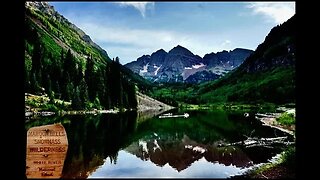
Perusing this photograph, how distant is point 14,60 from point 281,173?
1552 centimetres

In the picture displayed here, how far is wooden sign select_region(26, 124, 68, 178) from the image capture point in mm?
7902

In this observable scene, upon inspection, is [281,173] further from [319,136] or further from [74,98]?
[74,98]

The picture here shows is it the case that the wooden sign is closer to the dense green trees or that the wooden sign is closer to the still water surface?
the still water surface

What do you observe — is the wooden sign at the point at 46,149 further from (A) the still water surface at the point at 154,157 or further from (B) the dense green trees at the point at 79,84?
(B) the dense green trees at the point at 79,84

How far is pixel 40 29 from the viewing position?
180 meters

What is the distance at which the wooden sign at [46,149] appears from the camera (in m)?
7.90

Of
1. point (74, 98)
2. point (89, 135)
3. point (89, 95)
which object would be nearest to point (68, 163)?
point (89, 135)

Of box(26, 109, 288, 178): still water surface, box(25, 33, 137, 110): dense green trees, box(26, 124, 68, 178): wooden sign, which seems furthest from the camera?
box(25, 33, 137, 110): dense green trees

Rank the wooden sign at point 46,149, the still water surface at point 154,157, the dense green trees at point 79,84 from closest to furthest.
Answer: the wooden sign at point 46,149
the still water surface at point 154,157
the dense green trees at point 79,84

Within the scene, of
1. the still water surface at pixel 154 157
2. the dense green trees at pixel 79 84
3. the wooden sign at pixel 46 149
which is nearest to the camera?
the wooden sign at pixel 46 149

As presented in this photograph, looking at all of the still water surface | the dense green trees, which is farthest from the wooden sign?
the dense green trees

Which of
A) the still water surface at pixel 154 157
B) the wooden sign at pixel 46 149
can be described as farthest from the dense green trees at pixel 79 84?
the wooden sign at pixel 46 149

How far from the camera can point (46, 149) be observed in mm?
8133

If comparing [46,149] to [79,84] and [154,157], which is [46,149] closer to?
[154,157]
